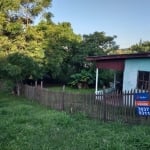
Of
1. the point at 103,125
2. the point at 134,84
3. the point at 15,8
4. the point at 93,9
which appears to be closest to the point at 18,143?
the point at 103,125

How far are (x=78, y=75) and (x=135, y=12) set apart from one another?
884 centimetres

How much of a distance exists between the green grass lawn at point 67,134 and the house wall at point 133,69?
17.1 ft

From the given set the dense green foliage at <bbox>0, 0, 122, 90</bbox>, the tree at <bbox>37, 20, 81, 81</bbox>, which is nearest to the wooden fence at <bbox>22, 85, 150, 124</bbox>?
the dense green foliage at <bbox>0, 0, 122, 90</bbox>

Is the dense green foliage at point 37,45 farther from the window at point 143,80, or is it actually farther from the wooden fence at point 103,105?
the window at point 143,80

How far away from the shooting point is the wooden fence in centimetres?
1285

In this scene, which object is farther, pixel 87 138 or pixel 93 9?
pixel 93 9

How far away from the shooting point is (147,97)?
12750 millimetres

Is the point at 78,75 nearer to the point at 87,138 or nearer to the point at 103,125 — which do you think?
the point at 103,125

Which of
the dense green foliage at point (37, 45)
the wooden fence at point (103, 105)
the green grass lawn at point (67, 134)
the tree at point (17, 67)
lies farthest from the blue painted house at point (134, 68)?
the dense green foliage at point (37, 45)

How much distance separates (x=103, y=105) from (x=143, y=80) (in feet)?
15.8

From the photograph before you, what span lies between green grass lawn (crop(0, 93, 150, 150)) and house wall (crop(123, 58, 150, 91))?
523 centimetres

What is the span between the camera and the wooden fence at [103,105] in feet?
42.2

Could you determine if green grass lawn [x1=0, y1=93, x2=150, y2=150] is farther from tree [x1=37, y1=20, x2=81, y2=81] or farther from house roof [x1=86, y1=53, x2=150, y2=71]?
tree [x1=37, y1=20, x2=81, y2=81]

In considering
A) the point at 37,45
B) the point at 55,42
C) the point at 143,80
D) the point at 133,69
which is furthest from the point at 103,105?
the point at 55,42
